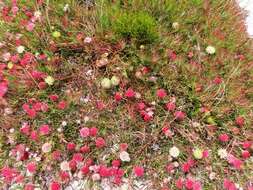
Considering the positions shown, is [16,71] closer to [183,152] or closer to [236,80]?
[183,152]

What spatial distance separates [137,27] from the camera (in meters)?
3.54

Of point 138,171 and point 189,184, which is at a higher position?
point 189,184

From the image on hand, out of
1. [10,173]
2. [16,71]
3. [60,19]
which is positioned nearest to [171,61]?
[60,19]

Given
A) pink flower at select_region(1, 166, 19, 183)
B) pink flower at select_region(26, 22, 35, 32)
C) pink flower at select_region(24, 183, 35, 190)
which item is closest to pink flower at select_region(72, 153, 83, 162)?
pink flower at select_region(24, 183, 35, 190)

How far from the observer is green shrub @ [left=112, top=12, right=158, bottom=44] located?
354 centimetres

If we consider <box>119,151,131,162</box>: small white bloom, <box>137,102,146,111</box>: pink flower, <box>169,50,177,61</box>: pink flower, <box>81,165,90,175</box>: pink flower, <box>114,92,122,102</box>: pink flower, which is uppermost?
<box>169,50,177,61</box>: pink flower

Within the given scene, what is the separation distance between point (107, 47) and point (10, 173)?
141 cm

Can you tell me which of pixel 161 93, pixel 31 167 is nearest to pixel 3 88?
pixel 31 167

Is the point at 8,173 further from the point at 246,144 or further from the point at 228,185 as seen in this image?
the point at 246,144

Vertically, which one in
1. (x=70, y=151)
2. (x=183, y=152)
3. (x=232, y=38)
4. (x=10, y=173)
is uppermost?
(x=232, y=38)

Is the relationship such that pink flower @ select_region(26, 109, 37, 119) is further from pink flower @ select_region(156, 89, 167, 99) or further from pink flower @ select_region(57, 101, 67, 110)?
pink flower @ select_region(156, 89, 167, 99)

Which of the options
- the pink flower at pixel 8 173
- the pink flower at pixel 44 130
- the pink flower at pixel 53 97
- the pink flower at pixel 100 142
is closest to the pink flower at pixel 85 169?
the pink flower at pixel 100 142

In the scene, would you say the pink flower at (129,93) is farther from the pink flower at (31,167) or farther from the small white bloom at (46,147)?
the pink flower at (31,167)

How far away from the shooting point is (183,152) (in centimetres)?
320
